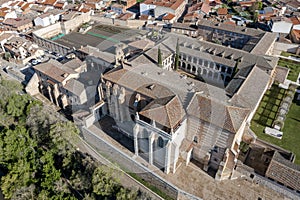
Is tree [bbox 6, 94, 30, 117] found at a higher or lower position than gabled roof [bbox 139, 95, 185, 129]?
lower

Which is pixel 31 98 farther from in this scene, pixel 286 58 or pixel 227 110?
pixel 286 58

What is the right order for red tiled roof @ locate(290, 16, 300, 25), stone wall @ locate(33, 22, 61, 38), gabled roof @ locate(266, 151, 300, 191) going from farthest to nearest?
1. stone wall @ locate(33, 22, 61, 38)
2. red tiled roof @ locate(290, 16, 300, 25)
3. gabled roof @ locate(266, 151, 300, 191)

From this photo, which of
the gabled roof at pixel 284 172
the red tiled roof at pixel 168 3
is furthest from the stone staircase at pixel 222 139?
the red tiled roof at pixel 168 3

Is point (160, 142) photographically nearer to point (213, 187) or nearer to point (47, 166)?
point (213, 187)

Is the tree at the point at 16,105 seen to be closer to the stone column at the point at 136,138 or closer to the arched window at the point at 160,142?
the stone column at the point at 136,138

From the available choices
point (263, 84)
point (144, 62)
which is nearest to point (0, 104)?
point (144, 62)

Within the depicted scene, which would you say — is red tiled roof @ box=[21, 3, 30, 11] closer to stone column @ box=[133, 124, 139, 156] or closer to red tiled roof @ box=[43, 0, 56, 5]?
red tiled roof @ box=[43, 0, 56, 5]

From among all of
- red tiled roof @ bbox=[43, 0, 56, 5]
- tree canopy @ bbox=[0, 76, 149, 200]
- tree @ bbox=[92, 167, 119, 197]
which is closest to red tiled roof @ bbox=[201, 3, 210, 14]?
red tiled roof @ bbox=[43, 0, 56, 5]

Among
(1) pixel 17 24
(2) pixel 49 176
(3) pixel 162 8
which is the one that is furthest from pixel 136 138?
(1) pixel 17 24
